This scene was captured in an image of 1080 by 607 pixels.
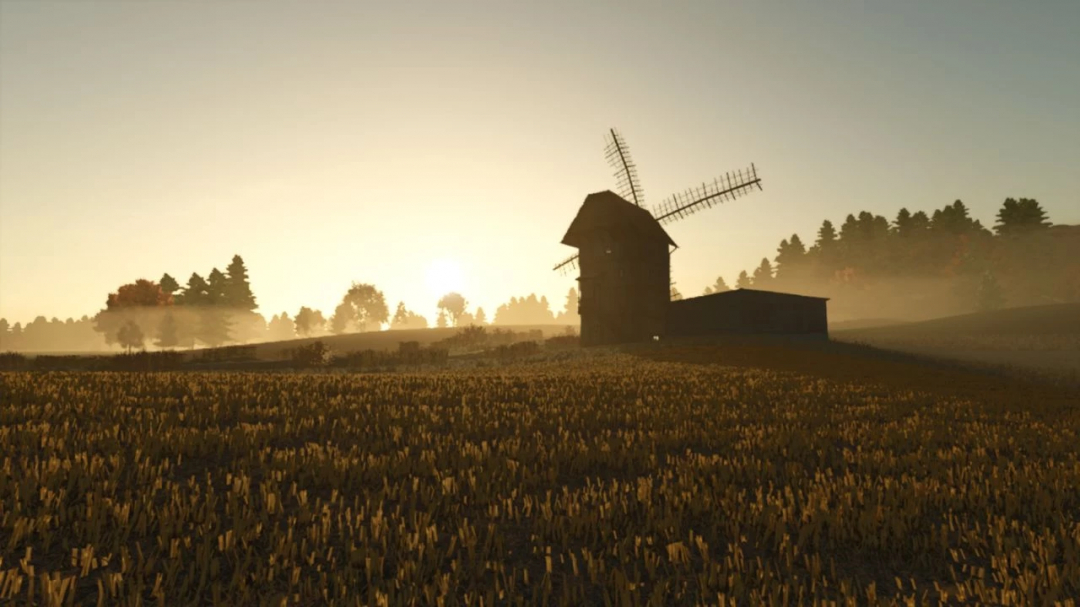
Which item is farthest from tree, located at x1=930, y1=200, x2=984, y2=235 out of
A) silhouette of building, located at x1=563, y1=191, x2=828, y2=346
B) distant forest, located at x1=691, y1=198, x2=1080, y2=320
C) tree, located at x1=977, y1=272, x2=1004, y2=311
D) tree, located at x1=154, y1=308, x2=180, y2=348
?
tree, located at x1=154, y1=308, x2=180, y2=348

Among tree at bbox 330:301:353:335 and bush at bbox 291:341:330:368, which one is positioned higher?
tree at bbox 330:301:353:335

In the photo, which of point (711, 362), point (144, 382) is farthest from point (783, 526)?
point (711, 362)

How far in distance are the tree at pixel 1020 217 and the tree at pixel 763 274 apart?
181ft

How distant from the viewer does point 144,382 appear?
A: 596 inches

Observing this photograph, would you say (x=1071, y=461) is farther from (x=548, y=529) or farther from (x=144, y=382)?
(x=144, y=382)

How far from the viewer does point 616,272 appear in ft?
142

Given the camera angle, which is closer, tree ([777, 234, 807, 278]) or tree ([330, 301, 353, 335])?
tree ([777, 234, 807, 278])

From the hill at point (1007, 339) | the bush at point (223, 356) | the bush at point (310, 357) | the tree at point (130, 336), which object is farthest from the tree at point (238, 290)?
the hill at point (1007, 339)

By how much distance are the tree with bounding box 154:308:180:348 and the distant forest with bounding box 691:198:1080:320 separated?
88.8m

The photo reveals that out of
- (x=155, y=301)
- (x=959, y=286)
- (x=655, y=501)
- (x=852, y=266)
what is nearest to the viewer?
(x=655, y=501)

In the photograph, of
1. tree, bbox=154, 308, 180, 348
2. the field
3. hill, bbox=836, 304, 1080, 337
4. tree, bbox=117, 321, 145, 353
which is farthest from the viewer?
tree, bbox=117, 321, 145, 353

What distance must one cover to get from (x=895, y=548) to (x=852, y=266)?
142 m

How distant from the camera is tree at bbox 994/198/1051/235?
102 meters

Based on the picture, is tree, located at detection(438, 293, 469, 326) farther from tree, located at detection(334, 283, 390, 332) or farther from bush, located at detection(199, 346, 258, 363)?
bush, located at detection(199, 346, 258, 363)
